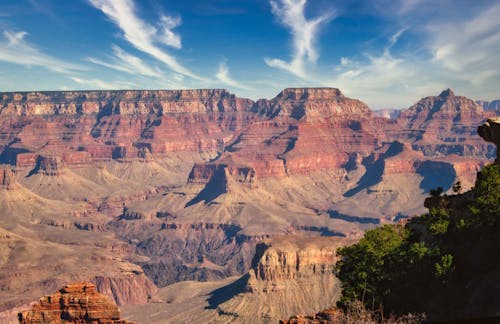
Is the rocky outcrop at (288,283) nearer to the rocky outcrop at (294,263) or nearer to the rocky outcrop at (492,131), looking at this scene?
the rocky outcrop at (294,263)

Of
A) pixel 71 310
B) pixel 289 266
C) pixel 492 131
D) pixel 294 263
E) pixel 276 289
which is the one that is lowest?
pixel 276 289

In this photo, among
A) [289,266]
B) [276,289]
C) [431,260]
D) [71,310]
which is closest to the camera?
[431,260]

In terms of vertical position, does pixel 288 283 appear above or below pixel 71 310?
below

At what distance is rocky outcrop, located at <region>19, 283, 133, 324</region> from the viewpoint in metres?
73.2

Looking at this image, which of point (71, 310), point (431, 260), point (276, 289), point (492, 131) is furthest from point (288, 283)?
point (431, 260)

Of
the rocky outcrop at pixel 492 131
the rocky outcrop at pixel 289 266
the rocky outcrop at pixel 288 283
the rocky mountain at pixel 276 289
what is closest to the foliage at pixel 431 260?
the rocky outcrop at pixel 492 131

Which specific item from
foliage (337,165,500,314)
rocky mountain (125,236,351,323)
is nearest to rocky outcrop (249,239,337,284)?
rocky mountain (125,236,351,323)

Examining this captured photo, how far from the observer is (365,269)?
5612cm

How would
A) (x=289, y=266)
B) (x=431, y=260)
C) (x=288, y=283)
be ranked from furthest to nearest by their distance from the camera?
(x=289, y=266) → (x=288, y=283) → (x=431, y=260)

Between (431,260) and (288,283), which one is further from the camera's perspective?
(288,283)

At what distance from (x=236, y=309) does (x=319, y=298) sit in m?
21.5

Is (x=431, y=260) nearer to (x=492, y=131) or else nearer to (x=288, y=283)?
(x=492, y=131)

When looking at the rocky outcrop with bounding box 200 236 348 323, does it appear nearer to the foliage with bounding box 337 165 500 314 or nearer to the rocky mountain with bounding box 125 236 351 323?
the rocky mountain with bounding box 125 236 351 323

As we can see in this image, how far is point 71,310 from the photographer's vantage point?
73.4 meters
